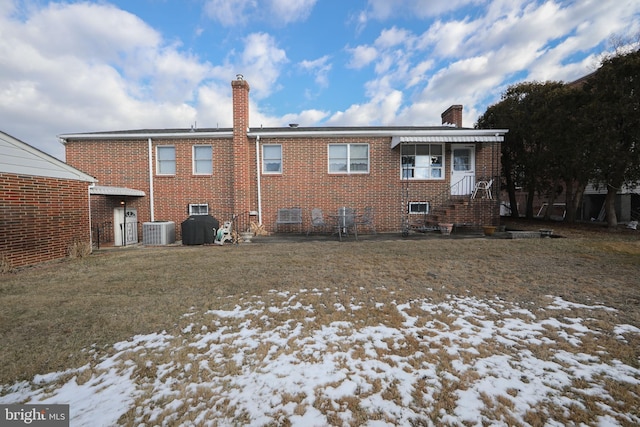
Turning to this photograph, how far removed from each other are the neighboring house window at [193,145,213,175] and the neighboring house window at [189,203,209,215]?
1301 mm

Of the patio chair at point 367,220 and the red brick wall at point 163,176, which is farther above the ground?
the red brick wall at point 163,176

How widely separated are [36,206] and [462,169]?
44.1 feet

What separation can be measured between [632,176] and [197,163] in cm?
1589

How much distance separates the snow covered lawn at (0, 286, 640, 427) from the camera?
1.86 m

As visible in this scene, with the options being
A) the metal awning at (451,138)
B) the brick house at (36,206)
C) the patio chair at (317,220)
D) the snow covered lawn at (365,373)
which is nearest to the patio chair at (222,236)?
the patio chair at (317,220)

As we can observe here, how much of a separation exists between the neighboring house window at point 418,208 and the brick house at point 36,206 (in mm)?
10775

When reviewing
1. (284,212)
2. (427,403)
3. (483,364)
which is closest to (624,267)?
(483,364)

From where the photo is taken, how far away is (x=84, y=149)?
10992 mm

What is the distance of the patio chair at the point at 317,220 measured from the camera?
1054 centimetres

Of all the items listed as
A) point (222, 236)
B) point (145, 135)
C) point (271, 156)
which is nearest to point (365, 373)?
point (222, 236)

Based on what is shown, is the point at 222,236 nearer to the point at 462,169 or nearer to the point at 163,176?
the point at 163,176

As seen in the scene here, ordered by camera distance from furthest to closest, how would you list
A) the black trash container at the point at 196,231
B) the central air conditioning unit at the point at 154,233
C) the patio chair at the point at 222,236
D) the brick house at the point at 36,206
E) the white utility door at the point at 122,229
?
1. the white utility door at the point at 122,229
2. the central air conditioning unit at the point at 154,233
3. the patio chair at the point at 222,236
4. the black trash container at the point at 196,231
5. the brick house at the point at 36,206

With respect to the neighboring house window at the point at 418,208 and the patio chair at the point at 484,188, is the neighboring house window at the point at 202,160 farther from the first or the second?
the patio chair at the point at 484,188

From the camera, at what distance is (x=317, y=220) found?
10562 millimetres
